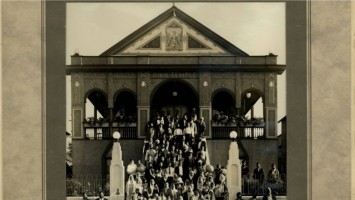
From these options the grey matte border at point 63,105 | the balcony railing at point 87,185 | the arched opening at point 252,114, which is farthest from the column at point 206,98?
the balcony railing at point 87,185

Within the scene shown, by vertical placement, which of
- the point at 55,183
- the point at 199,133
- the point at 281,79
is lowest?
the point at 55,183

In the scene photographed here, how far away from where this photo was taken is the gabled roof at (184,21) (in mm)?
11836

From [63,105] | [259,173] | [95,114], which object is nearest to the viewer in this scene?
[63,105]

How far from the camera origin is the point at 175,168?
464 inches

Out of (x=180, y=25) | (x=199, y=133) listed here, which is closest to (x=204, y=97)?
(x=199, y=133)

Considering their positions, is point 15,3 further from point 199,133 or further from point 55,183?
point 199,133

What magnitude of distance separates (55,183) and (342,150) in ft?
16.8

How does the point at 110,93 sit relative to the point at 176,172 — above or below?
above

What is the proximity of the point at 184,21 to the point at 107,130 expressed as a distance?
7.95 ft

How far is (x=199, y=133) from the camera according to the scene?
1195cm

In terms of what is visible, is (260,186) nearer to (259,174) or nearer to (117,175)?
(259,174)

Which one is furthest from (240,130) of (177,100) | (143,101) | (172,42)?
(172,42)

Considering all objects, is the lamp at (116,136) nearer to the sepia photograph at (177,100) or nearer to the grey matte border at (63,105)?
the sepia photograph at (177,100)

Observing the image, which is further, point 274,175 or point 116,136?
point 116,136
